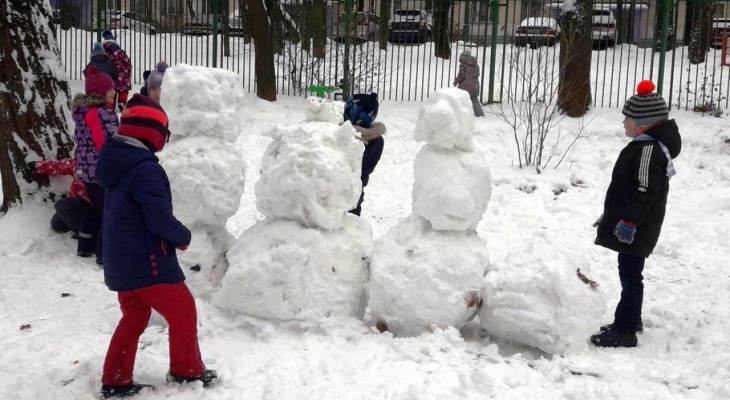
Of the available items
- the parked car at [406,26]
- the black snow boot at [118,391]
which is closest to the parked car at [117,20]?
the parked car at [406,26]

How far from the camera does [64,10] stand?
16.5 metres

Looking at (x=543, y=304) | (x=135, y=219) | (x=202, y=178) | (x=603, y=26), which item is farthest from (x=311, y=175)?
(x=603, y=26)

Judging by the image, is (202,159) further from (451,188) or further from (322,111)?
(451,188)

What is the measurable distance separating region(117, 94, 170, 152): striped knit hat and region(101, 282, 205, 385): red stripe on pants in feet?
2.44

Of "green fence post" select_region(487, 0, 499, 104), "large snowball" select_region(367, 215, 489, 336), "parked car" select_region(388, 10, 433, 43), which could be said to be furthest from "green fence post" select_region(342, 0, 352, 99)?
"large snowball" select_region(367, 215, 489, 336)

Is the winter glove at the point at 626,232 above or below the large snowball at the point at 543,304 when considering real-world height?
above

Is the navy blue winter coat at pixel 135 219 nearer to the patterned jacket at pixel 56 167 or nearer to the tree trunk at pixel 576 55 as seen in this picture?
the patterned jacket at pixel 56 167

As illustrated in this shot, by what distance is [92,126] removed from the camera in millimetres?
5656

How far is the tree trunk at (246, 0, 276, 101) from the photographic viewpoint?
38.2 feet

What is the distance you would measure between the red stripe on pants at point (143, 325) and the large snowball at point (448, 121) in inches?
68.5

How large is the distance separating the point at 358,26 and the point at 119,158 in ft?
31.6

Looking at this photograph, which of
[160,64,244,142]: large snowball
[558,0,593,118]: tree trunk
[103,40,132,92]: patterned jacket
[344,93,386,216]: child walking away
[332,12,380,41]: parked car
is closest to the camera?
[160,64,244,142]: large snowball

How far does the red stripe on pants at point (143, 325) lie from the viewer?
3625 millimetres

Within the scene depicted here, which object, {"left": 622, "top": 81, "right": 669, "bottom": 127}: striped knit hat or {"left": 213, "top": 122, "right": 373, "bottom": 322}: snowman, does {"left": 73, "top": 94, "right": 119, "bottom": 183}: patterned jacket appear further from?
{"left": 622, "top": 81, "right": 669, "bottom": 127}: striped knit hat
